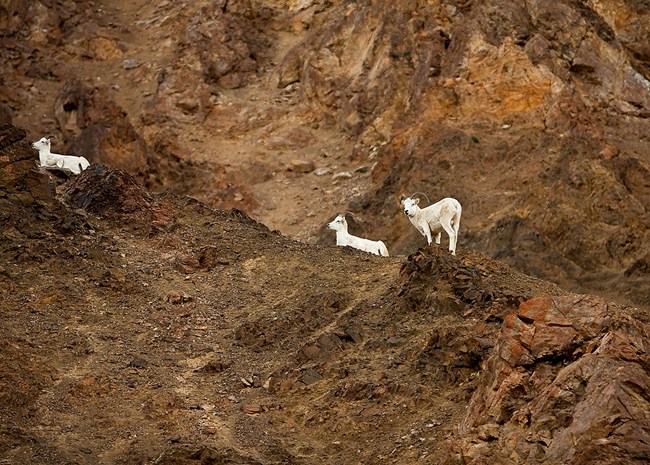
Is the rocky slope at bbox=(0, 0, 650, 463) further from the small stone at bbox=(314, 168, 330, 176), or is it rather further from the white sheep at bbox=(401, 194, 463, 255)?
the white sheep at bbox=(401, 194, 463, 255)

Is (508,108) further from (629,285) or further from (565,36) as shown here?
(629,285)

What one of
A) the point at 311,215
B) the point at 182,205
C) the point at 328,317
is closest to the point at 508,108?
the point at 311,215

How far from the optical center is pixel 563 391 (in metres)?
16.2

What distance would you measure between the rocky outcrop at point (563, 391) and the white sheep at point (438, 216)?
8791mm

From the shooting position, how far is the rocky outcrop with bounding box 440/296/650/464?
49.5 feet

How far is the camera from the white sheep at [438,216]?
26.7 metres

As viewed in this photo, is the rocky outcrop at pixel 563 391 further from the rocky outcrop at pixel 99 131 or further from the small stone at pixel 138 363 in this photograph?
the rocky outcrop at pixel 99 131

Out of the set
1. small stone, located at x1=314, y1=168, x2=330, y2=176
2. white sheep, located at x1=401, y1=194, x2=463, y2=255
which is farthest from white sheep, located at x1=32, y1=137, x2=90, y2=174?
small stone, located at x1=314, y1=168, x2=330, y2=176

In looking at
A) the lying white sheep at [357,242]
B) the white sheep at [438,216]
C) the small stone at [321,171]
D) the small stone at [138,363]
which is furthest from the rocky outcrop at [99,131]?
the small stone at [138,363]

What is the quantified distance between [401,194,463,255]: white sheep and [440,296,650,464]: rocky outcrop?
28.8ft

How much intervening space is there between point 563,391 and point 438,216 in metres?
10.9

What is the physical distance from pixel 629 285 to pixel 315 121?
590 inches

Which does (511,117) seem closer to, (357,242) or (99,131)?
(357,242)

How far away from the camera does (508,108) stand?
128ft
